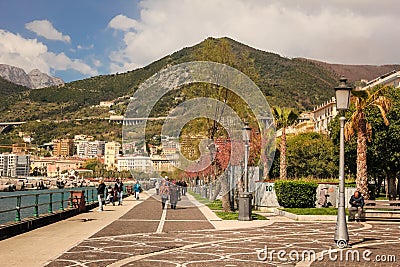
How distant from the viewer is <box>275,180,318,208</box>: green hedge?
3056 cm

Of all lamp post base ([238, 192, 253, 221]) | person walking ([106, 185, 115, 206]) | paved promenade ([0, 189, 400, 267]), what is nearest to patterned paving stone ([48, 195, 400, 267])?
paved promenade ([0, 189, 400, 267])

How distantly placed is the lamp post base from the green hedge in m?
8.27

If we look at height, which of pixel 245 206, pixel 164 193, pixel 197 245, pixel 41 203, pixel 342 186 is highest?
pixel 342 186

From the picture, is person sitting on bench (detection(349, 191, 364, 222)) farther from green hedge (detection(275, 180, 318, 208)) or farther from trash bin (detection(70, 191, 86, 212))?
trash bin (detection(70, 191, 86, 212))

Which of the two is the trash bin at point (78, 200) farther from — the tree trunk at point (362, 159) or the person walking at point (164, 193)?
the tree trunk at point (362, 159)

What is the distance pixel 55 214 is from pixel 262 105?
13.3 m

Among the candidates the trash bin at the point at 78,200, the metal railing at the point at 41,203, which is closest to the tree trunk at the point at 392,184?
the metal railing at the point at 41,203

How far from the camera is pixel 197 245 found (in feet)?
47.0

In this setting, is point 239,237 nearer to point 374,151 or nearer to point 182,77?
point 182,77

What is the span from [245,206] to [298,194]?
8.56 metres

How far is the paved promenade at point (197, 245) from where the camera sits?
37.5ft

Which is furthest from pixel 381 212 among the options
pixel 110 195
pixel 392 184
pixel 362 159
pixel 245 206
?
pixel 392 184

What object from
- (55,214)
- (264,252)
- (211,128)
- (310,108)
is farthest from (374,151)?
(310,108)

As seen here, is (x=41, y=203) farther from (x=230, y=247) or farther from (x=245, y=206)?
(x=230, y=247)
